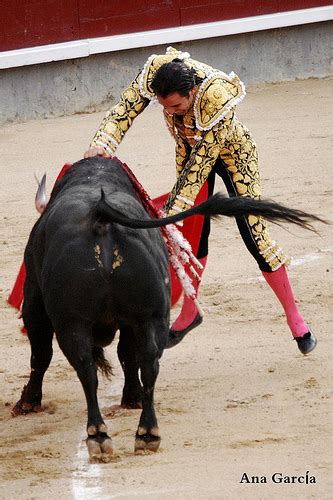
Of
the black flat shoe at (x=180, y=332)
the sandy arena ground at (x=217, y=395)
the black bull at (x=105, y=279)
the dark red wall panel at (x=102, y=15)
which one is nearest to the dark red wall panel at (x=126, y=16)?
the dark red wall panel at (x=102, y=15)

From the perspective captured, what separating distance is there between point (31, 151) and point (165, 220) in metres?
4.57

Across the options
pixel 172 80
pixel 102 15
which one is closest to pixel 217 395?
pixel 172 80

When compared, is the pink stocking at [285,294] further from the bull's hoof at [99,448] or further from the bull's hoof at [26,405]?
the bull's hoof at [99,448]

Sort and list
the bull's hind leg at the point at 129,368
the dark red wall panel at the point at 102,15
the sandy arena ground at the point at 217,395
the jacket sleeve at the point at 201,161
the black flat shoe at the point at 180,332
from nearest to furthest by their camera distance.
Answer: the sandy arena ground at the point at 217,395
the bull's hind leg at the point at 129,368
the jacket sleeve at the point at 201,161
the black flat shoe at the point at 180,332
the dark red wall panel at the point at 102,15

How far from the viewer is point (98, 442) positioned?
3.11 m

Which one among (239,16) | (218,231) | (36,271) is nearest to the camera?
(36,271)

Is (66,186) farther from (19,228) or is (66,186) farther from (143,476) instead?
(19,228)

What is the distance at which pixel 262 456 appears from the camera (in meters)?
3.17

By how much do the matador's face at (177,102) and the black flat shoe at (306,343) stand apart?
882mm

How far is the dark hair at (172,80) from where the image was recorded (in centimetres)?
357

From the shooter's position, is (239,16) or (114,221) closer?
(114,221)

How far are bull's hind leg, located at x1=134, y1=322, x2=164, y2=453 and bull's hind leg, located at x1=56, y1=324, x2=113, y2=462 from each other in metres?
0.10

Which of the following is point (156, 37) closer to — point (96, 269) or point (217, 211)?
point (217, 211)

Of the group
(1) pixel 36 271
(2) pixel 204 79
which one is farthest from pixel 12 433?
(2) pixel 204 79
